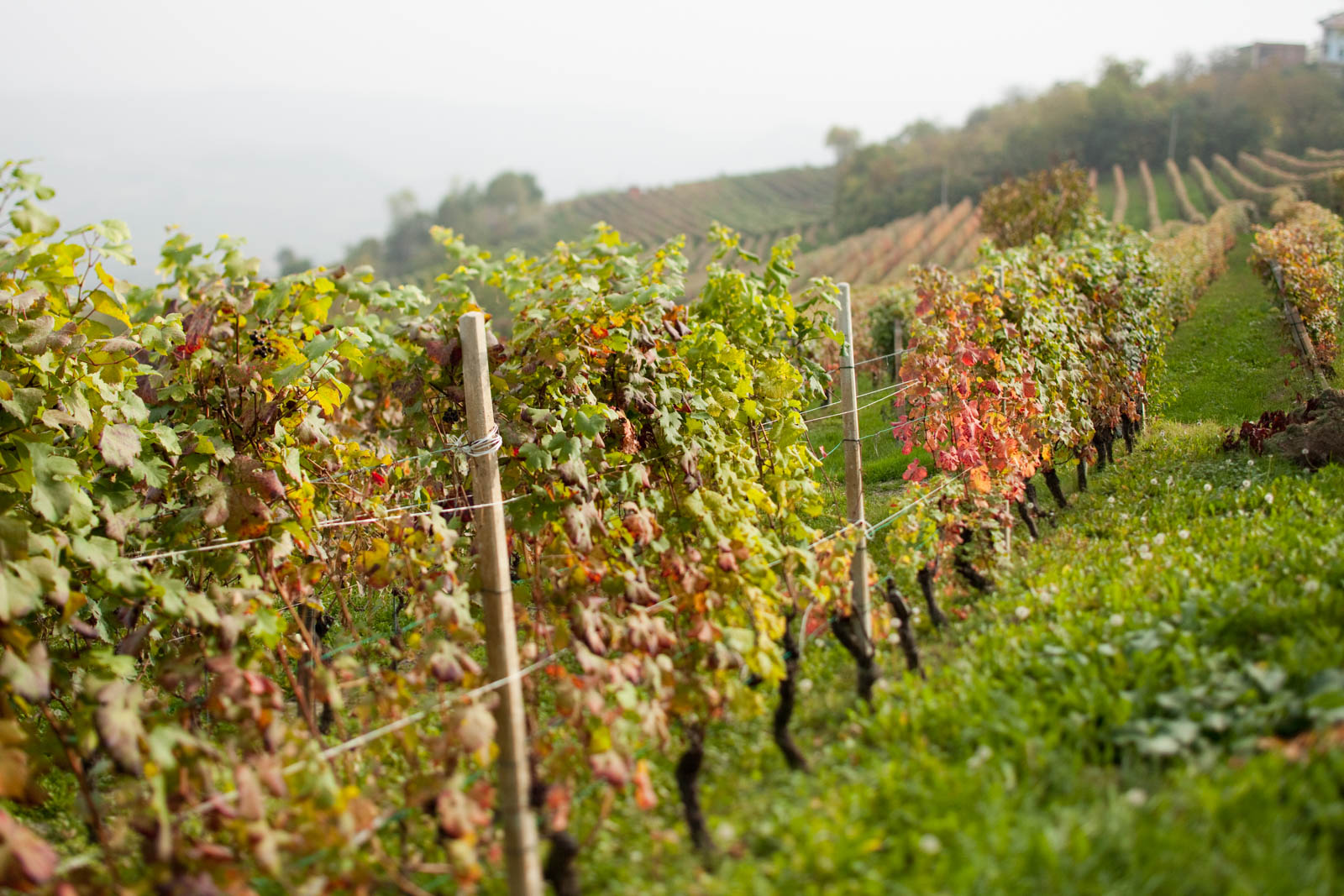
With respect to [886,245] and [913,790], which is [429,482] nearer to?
[913,790]

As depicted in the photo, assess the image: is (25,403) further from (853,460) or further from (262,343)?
(853,460)

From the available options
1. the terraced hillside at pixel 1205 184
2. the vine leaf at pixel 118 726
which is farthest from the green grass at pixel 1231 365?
the terraced hillside at pixel 1205 184

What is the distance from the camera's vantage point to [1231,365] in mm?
10391

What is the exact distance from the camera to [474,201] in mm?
103062

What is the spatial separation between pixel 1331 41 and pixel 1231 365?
300ft

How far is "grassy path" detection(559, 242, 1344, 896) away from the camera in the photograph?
2.33 meters

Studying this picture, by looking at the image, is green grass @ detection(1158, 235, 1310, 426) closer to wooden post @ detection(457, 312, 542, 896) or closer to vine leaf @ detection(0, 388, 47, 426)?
wooden post @ detection(457, 312, 542, 896)

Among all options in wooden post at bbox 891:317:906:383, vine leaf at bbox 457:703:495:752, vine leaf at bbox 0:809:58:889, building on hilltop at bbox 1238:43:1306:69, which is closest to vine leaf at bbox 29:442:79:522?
vine leaf at bbox 0:809:58:889

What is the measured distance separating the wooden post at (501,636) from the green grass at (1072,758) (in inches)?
12.1

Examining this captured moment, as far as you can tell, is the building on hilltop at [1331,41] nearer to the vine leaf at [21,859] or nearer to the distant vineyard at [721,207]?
the distant vineyard at [721,207]

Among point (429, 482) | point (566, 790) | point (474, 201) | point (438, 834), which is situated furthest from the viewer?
point (474, 201)

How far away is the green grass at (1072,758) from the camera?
2324mm

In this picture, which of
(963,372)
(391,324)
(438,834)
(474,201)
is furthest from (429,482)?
(474,201)

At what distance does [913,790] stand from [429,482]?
10.6 feet
